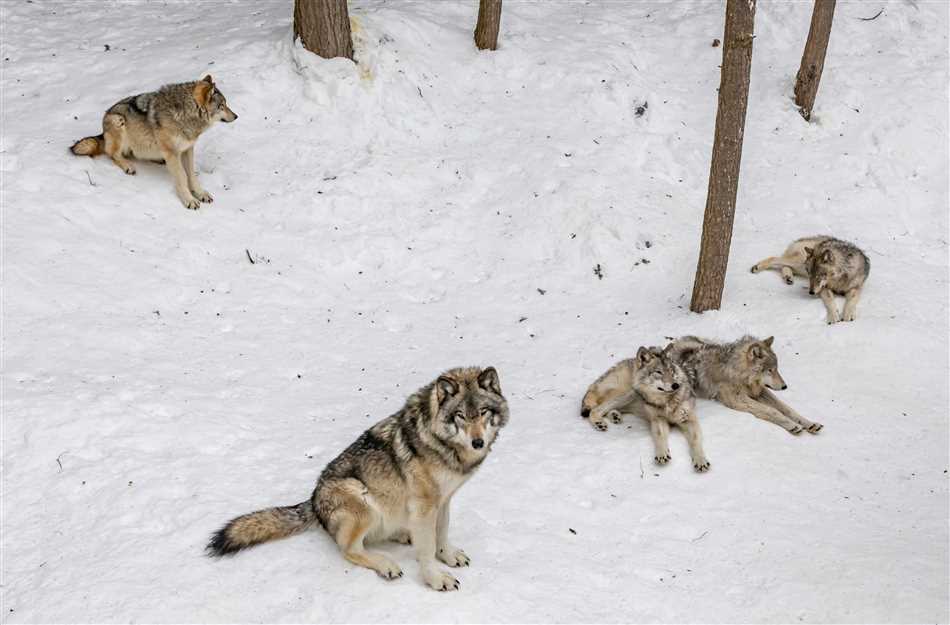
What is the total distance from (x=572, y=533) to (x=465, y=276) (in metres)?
A: 5.40

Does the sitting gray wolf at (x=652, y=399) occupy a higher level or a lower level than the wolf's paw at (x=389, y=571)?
higher

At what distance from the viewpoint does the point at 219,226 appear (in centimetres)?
1185

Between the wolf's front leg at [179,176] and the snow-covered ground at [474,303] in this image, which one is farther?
the wolf's front leg at [179,176]

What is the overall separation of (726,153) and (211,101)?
7.30m

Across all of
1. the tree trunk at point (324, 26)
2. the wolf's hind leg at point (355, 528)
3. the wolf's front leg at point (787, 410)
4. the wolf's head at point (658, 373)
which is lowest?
the wolf's hind leg at point (355, 528)

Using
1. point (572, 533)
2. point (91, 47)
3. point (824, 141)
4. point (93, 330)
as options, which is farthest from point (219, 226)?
point (824, 141)

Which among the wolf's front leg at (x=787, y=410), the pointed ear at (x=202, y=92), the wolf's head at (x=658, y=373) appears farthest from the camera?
the pointed ear at (x=202, y=92)

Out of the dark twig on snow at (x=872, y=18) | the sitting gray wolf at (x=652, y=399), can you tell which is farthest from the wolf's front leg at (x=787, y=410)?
the dark twig on snow at (x=872, y=18)

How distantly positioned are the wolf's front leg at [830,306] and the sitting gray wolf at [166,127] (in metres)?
8.85

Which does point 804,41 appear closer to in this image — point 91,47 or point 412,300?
point 412,300

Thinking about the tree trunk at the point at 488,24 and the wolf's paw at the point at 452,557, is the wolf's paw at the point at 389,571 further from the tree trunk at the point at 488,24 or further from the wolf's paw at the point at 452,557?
the tree trunk at the point at 488,24

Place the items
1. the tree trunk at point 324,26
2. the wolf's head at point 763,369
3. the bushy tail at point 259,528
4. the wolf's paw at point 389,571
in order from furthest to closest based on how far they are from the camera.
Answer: the tree trunk at point 324,26 < the wolf's head at point 763,369 < the bushy tail at point 259,528 < the wolf's paw at point 389,571

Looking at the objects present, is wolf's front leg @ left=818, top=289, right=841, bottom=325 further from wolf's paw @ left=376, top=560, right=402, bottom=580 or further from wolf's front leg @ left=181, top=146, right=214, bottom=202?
wolf's front leg @ left=181, top=146, right=214, bottom=202

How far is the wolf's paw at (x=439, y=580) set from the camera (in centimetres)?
626
